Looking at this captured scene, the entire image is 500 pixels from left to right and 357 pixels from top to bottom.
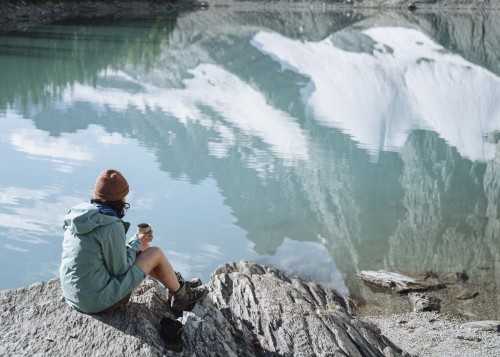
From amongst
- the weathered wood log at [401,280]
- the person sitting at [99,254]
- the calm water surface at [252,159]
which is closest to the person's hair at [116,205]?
the person sitting at [99,254]

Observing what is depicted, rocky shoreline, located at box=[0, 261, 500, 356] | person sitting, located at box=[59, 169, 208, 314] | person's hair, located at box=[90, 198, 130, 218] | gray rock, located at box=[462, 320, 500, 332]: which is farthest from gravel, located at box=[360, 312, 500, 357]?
person's hair, located at box=[90, 198, 130, 218]

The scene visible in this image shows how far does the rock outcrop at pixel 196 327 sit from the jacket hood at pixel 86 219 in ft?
2.55

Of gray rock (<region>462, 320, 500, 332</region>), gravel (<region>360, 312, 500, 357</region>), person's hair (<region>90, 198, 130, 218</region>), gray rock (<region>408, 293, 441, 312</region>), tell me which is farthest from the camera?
gray rock (<region>408, 293, 441, 312</region>)

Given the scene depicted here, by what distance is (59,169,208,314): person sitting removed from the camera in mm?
5398

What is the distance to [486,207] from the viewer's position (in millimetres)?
15578

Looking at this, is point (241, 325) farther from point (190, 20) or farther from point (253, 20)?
point (253, 20)

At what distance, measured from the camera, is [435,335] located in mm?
8680

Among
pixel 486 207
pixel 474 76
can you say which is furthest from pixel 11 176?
pixel 474 76

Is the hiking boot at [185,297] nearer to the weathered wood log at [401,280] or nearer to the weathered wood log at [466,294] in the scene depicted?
the weathered wood log at [401,280]

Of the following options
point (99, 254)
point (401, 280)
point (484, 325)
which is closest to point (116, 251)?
point (99, 254)

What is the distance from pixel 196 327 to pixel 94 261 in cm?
100

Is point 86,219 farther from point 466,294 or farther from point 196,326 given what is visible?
point 466,294

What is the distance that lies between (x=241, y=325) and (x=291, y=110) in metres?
26.2

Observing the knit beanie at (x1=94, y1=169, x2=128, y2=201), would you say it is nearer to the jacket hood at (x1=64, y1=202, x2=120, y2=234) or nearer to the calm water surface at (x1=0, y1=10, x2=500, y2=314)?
the jacket hood at (x1=64, y1=202, x2=120, y2=234)
